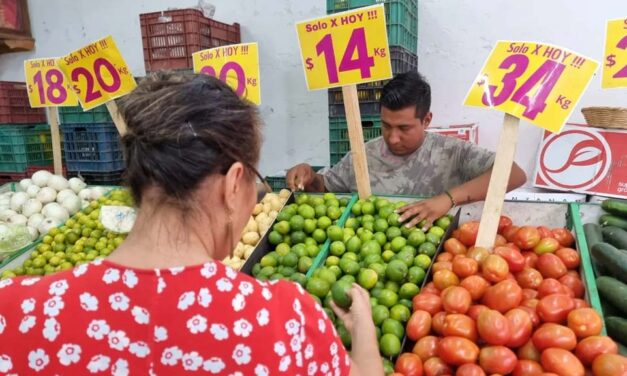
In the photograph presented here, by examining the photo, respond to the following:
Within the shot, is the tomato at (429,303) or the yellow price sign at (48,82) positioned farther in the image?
the yellow price sign at (48,82)

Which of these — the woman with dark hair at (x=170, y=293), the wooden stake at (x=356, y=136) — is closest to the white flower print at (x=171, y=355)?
the woman with dark hair at (x=170, y=293)

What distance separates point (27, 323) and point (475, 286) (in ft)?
4.60

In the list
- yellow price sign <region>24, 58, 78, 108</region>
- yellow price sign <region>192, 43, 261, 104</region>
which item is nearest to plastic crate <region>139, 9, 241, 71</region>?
yellow price sign <region>24, 58, 78, 108</region>

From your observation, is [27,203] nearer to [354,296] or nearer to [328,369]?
[354,296]

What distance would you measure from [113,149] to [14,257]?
226cm

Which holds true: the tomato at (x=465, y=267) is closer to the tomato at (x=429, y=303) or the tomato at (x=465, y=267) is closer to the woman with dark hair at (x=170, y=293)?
the tomato at (x=429, y=303)

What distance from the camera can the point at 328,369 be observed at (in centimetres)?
102

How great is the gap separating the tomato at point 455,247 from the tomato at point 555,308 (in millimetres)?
512

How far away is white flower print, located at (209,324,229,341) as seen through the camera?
0.89 metres

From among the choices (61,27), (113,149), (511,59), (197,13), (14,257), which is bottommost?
(14,257)

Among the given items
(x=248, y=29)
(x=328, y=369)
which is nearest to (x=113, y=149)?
(x=248, y=29)

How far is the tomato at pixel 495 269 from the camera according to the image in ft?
5.54

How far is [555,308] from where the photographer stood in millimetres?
1498

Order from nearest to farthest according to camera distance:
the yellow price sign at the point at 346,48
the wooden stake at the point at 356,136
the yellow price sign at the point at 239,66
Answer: the yellow price sign at the point at 346,48 < the wooden stake at the point at 356,136 < the yellow price sign at the point at 239,66
